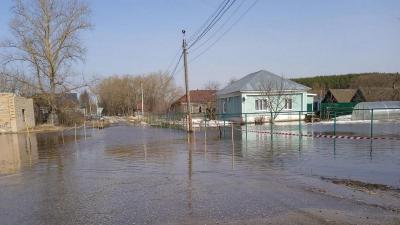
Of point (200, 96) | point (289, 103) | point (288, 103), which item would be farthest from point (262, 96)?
point (200, 96)

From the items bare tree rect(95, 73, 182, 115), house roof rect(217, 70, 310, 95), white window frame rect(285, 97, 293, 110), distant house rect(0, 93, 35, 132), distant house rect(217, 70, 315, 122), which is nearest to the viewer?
distant house rect(0, 93, 35, 132)

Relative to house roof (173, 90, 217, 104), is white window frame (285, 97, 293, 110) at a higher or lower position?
lower

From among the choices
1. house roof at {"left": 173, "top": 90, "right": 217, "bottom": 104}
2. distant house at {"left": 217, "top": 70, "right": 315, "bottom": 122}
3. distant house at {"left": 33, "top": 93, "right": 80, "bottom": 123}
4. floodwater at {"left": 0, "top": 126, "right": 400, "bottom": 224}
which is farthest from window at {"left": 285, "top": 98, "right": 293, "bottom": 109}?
house roof at {"left": 173, "top": 90, "right": 217, "bottom": 104}

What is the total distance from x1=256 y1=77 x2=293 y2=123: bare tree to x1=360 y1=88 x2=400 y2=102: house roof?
25.1 meters

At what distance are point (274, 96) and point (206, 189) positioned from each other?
35.7 meters

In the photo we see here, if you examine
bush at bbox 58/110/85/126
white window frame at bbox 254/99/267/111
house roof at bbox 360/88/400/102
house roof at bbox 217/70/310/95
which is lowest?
bush at bbox 58/110/85/126

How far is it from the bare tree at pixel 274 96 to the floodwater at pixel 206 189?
1068 inches

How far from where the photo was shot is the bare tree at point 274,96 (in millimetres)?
43000

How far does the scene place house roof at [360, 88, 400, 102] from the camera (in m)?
62.7

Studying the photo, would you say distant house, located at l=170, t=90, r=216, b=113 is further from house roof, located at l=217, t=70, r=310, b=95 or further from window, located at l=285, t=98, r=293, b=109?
window, located at l=285, t=98, r=293, b=109

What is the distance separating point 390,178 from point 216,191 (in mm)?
4285

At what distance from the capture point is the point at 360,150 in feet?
50.2

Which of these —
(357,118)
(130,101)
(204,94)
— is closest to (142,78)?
(130,101)

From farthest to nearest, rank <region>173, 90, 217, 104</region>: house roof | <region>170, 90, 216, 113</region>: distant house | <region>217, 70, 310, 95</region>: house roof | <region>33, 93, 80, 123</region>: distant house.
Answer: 1. <region>173, 90, 217, 104</region>: house roof
2. <region>170, 90, 216, 113</region>: distant house
3. <region>33, 93, 80, 123</region>: distant house
4. <region>217, 70, 310, 95</region>: house roof
